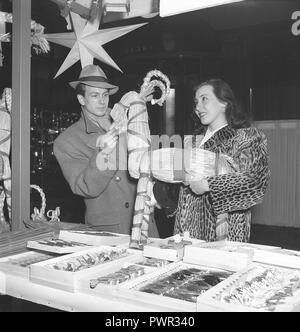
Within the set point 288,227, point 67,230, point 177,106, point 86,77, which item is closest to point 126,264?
point 67,230

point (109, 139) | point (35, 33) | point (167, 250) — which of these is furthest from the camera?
point (35, 33)

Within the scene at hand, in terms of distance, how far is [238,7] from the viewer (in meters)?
4.54

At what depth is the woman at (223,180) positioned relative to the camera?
4.54 ft

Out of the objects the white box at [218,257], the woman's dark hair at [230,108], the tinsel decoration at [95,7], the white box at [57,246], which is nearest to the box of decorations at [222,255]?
the white box at [218,257]

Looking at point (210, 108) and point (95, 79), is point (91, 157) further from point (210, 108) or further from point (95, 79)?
point (210, 108)

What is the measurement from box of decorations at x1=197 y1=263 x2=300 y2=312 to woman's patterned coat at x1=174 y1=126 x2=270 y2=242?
12.6 inches

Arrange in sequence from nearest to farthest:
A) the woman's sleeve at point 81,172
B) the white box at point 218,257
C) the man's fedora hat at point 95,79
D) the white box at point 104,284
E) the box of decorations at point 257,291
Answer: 1. the box of decorations at point 257,291
2. the white box at point 104,284
3. the white box at point 218,257
4. the woman's sleeve at point 81,172
5. the man's fedora hat at point 95,79

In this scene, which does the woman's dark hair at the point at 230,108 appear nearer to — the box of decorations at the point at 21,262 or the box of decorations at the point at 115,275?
the box of decorations at the point at 115,275

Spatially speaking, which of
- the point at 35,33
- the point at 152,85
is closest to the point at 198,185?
the point at 152,85

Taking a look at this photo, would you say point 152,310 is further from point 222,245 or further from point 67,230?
point 67,230

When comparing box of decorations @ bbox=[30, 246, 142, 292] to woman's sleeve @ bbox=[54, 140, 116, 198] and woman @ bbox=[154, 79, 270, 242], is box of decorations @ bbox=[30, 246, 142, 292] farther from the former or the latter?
woman's sleeve @ bbox=[54, 140, 116, 198]

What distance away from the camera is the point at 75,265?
1151mm

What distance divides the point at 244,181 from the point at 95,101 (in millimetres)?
831

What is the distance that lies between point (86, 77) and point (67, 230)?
724 mm
